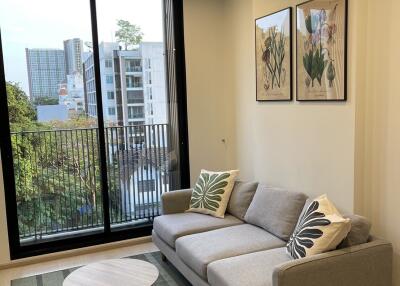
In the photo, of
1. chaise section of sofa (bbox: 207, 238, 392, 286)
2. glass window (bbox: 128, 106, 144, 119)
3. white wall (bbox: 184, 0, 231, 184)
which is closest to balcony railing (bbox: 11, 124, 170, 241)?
glass window (bbox: 128, 106, 144, 119)

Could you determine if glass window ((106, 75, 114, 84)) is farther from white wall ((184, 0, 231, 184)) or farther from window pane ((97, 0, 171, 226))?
white wall ((184, 0, 231, 184))

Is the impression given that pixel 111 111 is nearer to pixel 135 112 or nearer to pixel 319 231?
pixel 135 112

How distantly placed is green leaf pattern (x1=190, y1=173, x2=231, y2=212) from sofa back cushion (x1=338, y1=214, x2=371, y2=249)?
1320mm

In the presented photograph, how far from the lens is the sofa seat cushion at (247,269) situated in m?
2.23

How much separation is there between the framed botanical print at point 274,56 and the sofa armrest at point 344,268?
1.35m

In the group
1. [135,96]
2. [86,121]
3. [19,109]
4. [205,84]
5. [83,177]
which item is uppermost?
[205,84]

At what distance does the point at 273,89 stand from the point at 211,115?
1058 mm

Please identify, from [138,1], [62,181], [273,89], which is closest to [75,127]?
[62,181]

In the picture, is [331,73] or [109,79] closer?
[331,73]

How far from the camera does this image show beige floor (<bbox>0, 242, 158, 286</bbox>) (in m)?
3.42

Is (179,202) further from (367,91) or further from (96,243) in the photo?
(367,91)

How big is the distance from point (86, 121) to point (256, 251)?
83.9 inches

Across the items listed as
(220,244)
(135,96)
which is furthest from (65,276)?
(135,96)

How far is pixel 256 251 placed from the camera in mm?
2656
